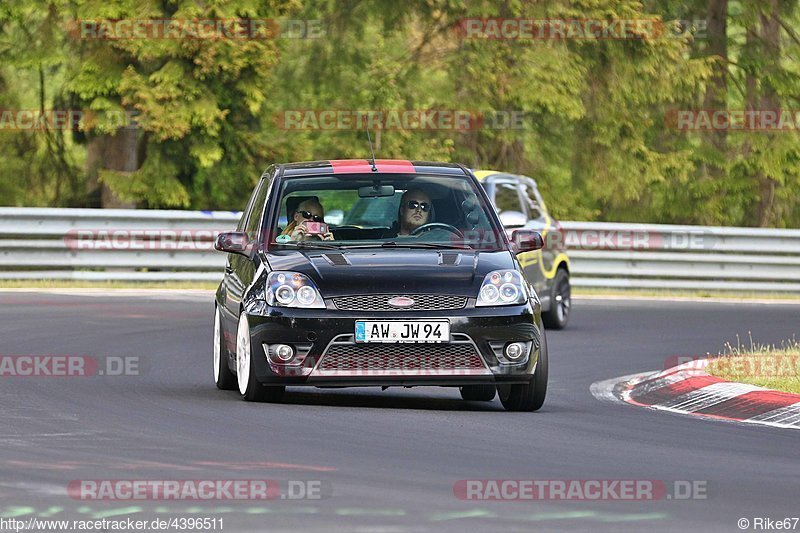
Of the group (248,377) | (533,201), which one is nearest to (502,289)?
(248,377)

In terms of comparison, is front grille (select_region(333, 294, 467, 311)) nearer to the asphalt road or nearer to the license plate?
the license plate

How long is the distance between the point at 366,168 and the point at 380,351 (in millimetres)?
2112

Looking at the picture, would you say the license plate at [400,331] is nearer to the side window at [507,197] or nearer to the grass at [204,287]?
the side window at [507,197]

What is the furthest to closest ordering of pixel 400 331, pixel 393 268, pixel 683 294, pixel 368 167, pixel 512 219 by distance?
pixel 683 294 → pixel 512 219 → pixel 368 167 → pixel 393 268 → pixel 400 331

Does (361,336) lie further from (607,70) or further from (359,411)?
(607,70)

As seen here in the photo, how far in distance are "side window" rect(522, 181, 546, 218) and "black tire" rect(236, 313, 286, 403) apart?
925 cm

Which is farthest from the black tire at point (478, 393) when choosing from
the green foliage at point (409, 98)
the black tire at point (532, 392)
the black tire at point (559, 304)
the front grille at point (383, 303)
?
the green foliage at point (409, 98)

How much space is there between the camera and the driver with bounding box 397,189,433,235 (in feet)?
42.8

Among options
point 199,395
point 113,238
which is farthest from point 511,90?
point 199,395

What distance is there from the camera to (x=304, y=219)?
13.0 m

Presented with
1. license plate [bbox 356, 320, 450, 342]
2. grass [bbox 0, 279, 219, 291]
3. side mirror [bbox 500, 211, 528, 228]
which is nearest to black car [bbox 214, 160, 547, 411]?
license plate [bbox 356, 320, 450, 342]

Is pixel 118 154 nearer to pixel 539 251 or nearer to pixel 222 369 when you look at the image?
pixel 539 251

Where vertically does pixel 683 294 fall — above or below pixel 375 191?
below

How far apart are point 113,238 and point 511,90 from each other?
11.3 meters
